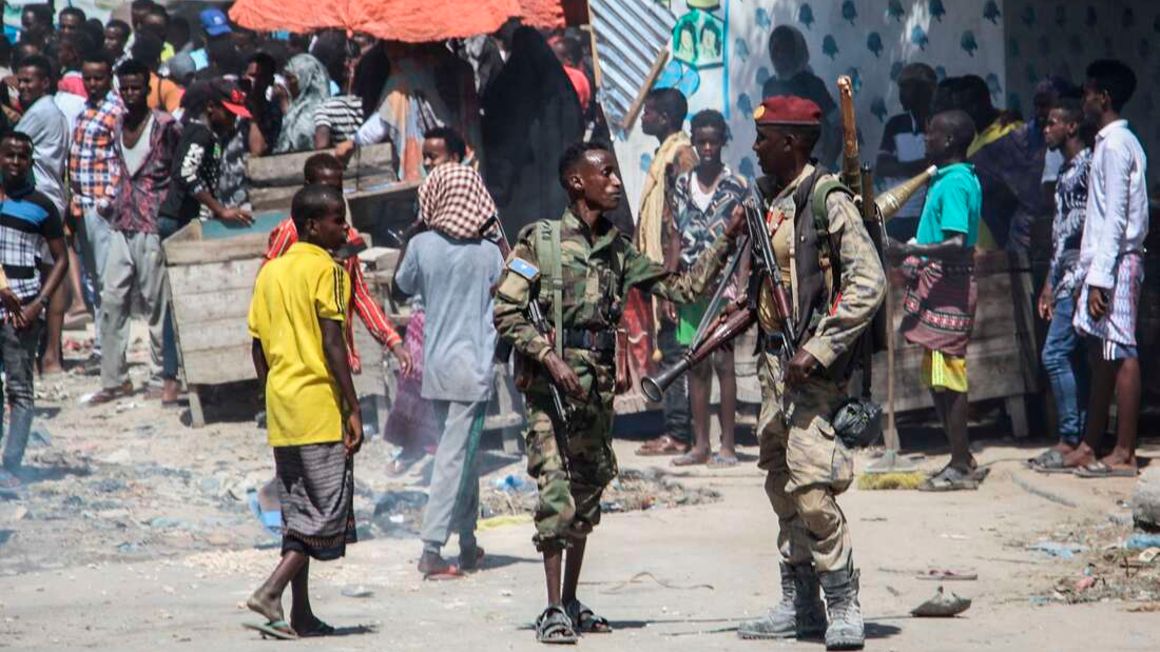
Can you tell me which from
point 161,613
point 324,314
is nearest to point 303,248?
point 324,314

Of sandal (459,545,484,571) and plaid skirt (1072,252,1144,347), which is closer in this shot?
sandal (459,545,484,571)

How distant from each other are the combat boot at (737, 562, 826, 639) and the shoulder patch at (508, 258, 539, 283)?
1392 millimetres

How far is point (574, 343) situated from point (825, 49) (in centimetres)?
680

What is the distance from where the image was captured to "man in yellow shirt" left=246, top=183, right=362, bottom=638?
277 inches

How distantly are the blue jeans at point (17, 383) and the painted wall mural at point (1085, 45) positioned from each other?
6.29 metres

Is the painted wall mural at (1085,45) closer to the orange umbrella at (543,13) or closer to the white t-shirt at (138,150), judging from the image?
the orange umbrella at (543,13)

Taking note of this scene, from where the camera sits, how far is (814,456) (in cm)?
657

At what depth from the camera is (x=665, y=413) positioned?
12.2 m

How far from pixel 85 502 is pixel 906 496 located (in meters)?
4.42

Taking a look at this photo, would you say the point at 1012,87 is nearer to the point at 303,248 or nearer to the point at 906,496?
the point at 906,496

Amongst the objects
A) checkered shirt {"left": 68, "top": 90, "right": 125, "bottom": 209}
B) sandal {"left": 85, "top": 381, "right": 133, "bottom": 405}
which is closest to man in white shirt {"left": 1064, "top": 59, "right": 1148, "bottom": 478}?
sandal {"left": 85, "top": 381, "right": 133, "bottom": 405}

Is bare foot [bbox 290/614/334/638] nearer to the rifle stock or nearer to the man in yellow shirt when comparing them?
the man in yellow shirt

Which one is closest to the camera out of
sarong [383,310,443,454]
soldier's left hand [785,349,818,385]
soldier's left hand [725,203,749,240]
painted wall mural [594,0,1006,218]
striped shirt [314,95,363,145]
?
soldier's left hand [785,349,818,385]

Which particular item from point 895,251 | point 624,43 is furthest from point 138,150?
point 895,251
